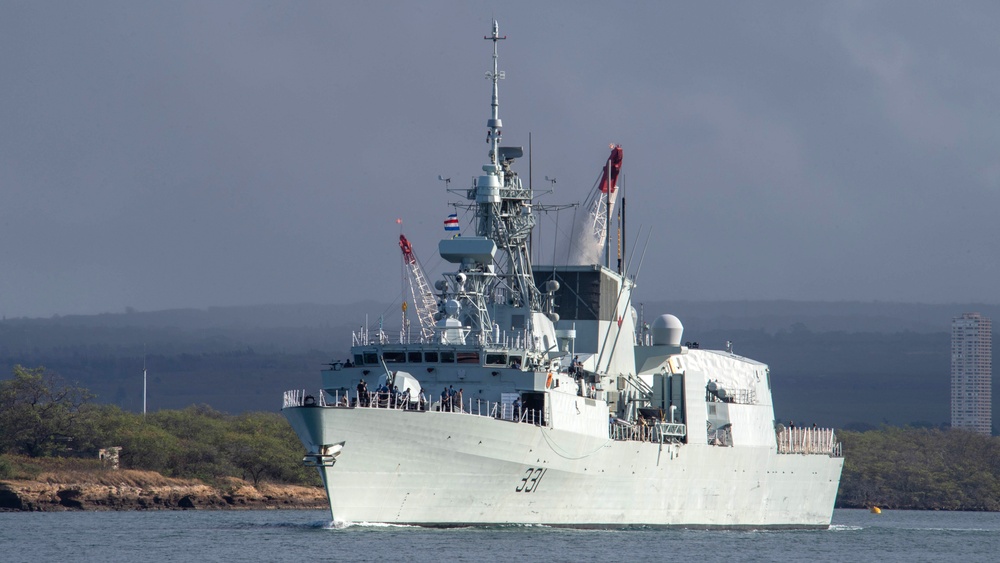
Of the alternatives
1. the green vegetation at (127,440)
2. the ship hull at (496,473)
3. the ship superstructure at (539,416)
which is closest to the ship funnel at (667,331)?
the ship superstructure at (539,416)

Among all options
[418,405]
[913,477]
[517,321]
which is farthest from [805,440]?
[913,477]

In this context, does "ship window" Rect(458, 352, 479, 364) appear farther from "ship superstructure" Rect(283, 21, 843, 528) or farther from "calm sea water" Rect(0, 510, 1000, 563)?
→ "calm sea water" Rect(0, 510, 1000, 563)

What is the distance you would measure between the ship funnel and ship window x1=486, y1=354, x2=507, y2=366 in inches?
476

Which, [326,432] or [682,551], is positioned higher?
[326,432]

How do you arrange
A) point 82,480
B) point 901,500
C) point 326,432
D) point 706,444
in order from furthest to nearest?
point 901,500 → point 82,480 → point 706,444 → point 326,432

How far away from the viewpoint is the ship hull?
4419cm

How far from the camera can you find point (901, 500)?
122 metres

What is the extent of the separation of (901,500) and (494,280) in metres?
77.0

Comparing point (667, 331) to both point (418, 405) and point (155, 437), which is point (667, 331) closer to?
point (418, 405)

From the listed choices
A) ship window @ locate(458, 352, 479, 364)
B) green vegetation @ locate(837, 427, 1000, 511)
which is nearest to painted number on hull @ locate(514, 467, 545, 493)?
ship window @ locate(458, 352, 479, 364)

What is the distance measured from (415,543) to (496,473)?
13.6ft

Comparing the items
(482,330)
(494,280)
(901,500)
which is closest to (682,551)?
(482,330)

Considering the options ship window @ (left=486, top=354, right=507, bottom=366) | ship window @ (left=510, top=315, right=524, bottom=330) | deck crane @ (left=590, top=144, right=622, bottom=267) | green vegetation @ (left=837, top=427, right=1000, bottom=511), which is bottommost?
green vegetation @ (left=837, top=427, right=1000, bottom=511)

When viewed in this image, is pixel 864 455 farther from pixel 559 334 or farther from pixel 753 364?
pixel 559 334
